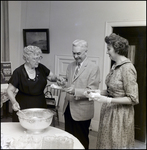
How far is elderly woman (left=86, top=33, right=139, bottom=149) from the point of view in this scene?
3.22 ft

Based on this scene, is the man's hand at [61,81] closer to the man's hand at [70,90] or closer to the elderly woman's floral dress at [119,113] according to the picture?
the man's hand at [70,90]

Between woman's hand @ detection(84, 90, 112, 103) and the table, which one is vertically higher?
woman's hand @ detection(84, 90, 112, 103)

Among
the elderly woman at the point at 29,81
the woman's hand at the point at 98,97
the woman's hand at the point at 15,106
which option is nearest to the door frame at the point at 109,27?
the woman's hand at the point at 98,97

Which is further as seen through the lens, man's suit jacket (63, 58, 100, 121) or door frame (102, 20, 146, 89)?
man's suit jacket (63, 58, 100, 121)

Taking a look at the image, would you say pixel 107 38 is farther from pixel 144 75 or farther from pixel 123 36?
pixel 144 75

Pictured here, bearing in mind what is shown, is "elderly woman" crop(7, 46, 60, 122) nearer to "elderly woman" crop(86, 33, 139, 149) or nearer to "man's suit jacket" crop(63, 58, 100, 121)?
"man's suit jacket" crop(63, 58, 100, 121)

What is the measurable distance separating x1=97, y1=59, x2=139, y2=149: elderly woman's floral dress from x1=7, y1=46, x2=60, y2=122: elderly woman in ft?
0.99

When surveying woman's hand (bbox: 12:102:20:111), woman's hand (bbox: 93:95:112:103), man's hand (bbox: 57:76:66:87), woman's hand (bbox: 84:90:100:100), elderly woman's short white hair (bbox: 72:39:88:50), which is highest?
elderly woman's short white hair (bbox: 72:39:88:50)

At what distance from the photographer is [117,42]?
981mm

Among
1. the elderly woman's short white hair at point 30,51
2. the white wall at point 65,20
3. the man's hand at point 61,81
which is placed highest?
the white wall at point 65,20

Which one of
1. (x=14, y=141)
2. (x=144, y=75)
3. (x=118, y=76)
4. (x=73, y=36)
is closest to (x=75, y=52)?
(x=73, y=36)

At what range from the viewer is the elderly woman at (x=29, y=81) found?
0.99 meters

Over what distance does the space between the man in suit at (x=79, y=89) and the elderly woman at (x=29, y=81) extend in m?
0.10

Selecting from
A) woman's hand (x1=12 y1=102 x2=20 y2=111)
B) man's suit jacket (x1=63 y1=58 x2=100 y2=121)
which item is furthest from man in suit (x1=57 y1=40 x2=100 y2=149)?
woman's hand (x1=12 y1=102 x2=20 y2=111)
